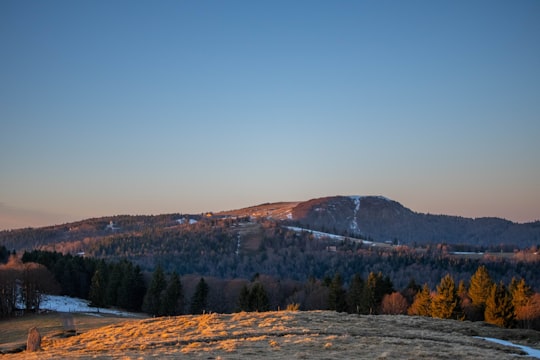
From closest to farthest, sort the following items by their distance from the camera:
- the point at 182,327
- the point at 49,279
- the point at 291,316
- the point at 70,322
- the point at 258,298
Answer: the point at 182,327, the point at 291,316, the point at 70,322, the point at 258,298, the point at 49,279

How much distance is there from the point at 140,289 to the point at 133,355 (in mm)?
84980

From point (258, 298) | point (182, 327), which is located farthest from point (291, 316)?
point (258, 298)

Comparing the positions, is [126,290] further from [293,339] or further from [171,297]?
[293,339]

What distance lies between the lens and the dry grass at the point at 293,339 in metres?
25.8

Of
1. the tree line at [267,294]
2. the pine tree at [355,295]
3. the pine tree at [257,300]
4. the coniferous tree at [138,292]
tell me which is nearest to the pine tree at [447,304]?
the tree line at [267,294]

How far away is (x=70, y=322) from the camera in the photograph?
72812mm

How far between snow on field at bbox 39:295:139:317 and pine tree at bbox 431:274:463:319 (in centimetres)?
5625

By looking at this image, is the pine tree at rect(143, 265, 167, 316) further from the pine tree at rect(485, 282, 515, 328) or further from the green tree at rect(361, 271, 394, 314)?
the pine tree at rect(485, 282, 515, 328)

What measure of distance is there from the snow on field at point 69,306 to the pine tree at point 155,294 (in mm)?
4466

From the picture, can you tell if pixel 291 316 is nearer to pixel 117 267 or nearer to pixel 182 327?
pixel 182 327

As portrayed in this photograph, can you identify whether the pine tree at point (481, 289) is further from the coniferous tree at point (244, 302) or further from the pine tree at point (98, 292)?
the pine tree at point (98, 292)

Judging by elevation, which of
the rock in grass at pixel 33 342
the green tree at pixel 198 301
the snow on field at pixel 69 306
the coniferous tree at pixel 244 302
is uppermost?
the rock in grass at pixel 33 342

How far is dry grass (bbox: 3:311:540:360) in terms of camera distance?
2578cm

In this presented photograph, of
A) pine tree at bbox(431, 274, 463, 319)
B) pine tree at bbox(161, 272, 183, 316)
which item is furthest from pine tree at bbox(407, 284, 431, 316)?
pine tree at bbox(161, 272, 183, 316)
